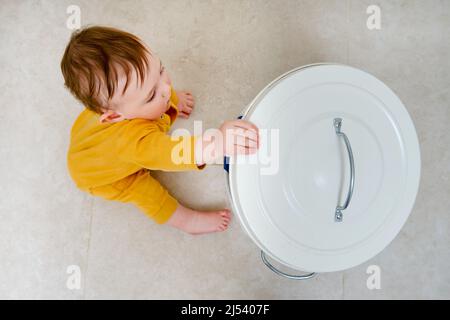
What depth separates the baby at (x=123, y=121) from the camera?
0.58 meters

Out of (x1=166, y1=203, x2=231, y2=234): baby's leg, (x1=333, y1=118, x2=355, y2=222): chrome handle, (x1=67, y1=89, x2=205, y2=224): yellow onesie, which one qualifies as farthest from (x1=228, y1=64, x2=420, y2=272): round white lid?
(x1=166, y1=203, x2=231, y2=234): baby's leg

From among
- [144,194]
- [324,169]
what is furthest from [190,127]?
[324,169]

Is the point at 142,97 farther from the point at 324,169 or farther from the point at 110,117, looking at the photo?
the point at 324,169

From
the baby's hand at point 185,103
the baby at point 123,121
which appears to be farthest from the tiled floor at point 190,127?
the baby at point 123,121

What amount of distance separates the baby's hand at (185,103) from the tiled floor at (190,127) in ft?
0.08

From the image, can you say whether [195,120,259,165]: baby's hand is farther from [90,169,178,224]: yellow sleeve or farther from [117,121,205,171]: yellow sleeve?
[90,169,178,224]: yellow sleeve

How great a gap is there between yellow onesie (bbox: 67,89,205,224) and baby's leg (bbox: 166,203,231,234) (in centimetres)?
2

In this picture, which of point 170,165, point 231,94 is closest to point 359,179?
point 170,165

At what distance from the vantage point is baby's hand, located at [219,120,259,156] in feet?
1.99

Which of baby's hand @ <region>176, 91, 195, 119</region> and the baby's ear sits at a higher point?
baby's hand @ <region>176, 91, 195, 119</region>

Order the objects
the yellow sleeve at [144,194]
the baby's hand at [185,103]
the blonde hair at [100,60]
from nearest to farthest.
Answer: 1. the blonde hair at [100,60]
2. the yellow sleeve at [144,194]
3. the baby's hand at [185,103]

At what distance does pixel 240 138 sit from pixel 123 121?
24 centimetres

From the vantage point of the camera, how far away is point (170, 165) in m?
0.62

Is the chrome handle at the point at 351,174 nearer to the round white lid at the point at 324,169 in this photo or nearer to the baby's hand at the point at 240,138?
the round white lid at the point at 324,169
